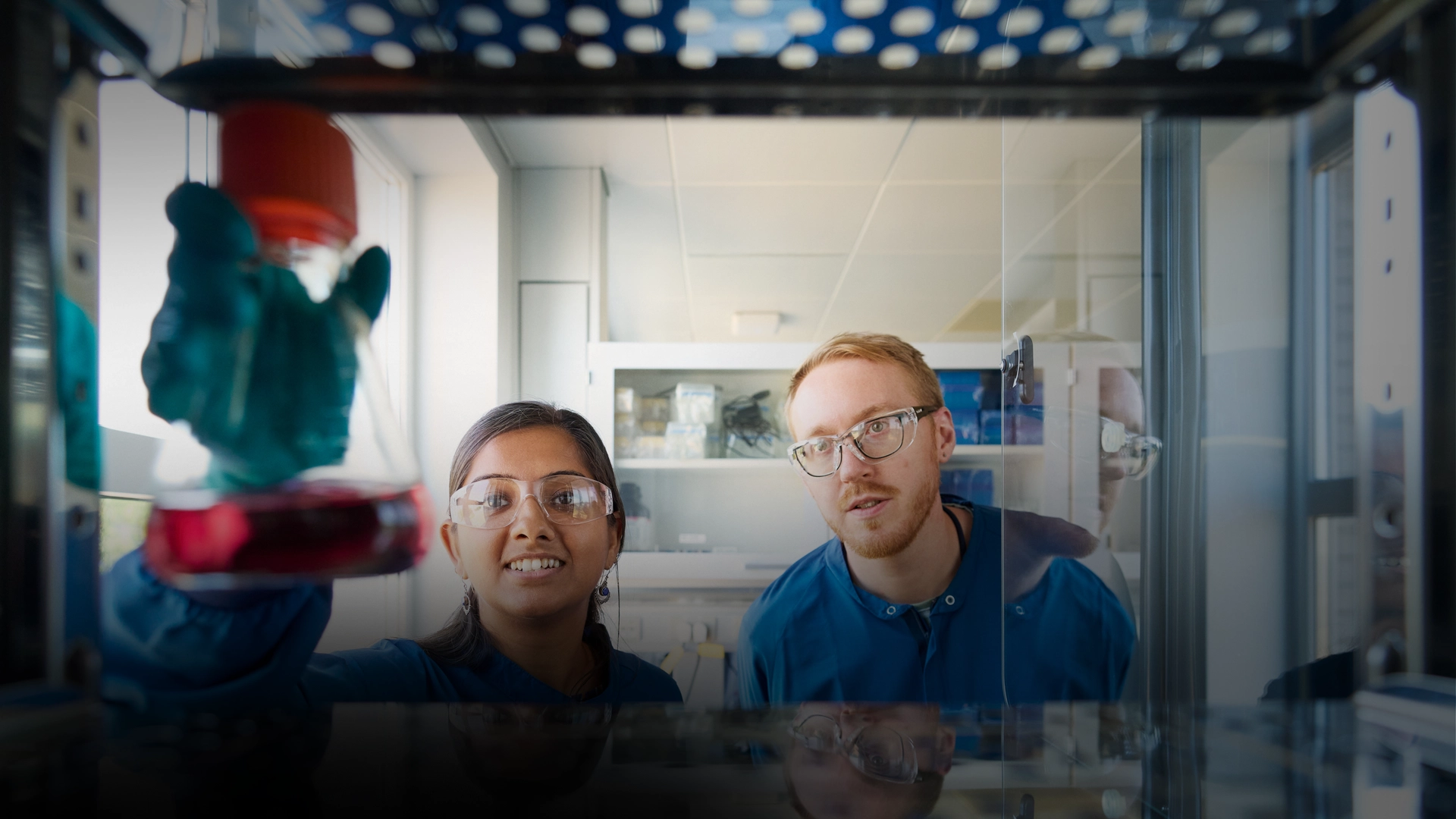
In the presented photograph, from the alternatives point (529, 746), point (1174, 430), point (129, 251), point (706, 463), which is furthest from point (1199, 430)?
point (129, 251)

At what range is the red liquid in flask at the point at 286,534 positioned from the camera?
0.29 meters

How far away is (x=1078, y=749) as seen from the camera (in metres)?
0.32

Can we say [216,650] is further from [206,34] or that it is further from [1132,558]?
[1132,558]

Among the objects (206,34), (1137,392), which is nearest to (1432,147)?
(1137,392)

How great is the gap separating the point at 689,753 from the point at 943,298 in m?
0.83

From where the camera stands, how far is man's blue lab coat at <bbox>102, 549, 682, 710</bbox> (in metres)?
0.36

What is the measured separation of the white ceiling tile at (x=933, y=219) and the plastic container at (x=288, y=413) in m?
0.79

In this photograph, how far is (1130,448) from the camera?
400 millimetres

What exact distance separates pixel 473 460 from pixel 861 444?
0.33m

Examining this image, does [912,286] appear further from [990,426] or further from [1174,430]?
[1174,430]

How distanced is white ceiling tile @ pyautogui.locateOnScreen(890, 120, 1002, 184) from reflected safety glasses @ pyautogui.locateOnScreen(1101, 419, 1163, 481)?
57cm

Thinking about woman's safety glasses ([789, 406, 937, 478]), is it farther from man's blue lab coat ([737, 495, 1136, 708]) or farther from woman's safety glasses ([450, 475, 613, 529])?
woman's safety glasses ([450, 475, 613, 529])

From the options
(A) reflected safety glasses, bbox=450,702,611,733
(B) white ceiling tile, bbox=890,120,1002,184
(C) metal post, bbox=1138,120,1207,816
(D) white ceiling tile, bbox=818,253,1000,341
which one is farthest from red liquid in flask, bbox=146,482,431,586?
(B) white ceiling tile, bbox=890,120,1002,184

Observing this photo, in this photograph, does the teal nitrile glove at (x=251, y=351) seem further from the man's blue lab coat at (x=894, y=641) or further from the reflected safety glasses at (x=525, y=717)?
the man's blue lab coat at (x=894, y=641)
